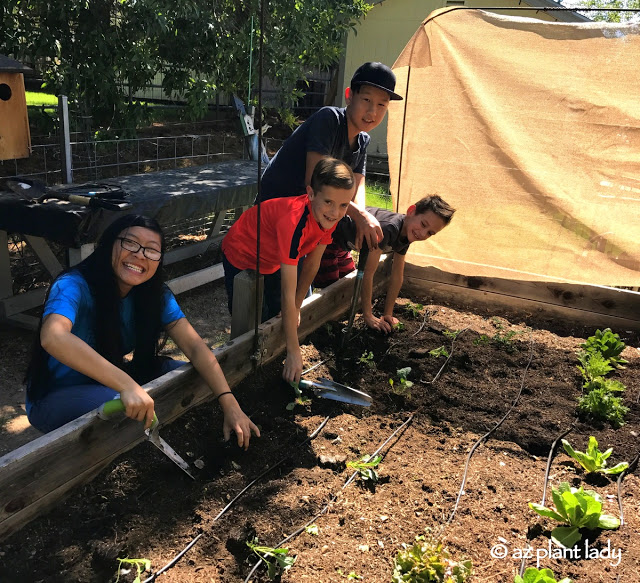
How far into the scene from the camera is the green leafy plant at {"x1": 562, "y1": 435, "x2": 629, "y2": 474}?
2342 millimetres

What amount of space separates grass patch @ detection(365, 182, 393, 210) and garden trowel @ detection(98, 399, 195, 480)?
5.66 m

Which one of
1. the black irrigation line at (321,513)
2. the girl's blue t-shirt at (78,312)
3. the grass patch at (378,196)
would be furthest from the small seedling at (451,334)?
the grass patch at (378,196)

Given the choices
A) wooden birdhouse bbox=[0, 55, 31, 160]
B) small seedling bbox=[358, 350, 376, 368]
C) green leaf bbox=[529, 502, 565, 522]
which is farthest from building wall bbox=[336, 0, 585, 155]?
green leaf bbox=[529, 502, 565, 522]

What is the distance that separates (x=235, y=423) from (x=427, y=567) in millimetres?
898

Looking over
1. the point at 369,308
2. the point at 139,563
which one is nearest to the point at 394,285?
the point at 369,308

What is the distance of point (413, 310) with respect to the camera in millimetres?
4008

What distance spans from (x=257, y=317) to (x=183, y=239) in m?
4.16

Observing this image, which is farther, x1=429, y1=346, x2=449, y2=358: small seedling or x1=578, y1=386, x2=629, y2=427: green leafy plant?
x1=429, y1=346, x2=449, y2=358: small seedling

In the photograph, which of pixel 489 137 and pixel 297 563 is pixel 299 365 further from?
pixel 489 137

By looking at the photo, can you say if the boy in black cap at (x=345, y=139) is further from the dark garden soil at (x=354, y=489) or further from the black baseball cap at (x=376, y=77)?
the dark garden soil at (x=354, y=489)

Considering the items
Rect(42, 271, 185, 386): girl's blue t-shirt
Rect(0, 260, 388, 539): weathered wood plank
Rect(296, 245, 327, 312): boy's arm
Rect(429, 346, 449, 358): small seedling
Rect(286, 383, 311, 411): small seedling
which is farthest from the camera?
Rect(429, 346, 449, 358): small seedling

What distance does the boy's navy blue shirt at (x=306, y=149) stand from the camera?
9.45 ft

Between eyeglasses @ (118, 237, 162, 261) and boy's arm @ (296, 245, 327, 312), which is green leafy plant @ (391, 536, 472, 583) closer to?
eyeglasses @ (118, 237, 162, 261)

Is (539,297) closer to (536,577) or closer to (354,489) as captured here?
(354,489)
